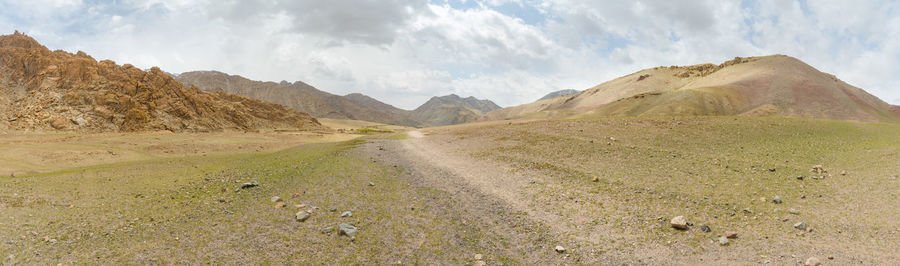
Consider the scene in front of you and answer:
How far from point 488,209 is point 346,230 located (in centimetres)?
429

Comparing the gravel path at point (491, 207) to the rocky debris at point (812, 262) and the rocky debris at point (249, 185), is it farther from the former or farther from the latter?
the rocky debris at point (249, 185)

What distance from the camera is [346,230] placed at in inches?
336

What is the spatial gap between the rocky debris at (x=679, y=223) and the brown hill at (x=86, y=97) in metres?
50.7

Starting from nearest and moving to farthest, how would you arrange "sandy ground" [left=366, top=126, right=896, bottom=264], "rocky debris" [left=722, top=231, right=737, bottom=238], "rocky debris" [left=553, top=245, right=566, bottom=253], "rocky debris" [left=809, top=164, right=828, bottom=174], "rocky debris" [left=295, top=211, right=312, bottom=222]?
"sandy ground" [left=366, top=126, right=896, bottom=264]
"rocky debris" [left=553, top=245, right=566, bottom=253]
"rocky debris" [left=722, top=231, right=737, bottom=238]
"rocky debris" [left=295, top=211, right=312, bottom=222]
"rocky debris" [left=809, top=164, right=828, bottom=174]

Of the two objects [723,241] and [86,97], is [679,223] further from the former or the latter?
[86,97]

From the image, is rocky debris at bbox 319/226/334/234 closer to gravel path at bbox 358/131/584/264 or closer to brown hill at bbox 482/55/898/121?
gravel path at bbox 358/131/584/264

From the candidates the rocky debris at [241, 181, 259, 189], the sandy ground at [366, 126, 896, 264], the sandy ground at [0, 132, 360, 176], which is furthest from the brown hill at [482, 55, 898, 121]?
the sandy ground at [0, 132, 360, 176]

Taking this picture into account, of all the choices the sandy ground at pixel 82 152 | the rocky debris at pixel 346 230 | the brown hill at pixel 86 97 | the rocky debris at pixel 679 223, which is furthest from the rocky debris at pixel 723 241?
the brown hill at pixel 86 97

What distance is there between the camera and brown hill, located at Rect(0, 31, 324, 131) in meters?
36.4

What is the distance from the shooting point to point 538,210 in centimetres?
1054

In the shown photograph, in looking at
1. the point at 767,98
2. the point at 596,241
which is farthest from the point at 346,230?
the point at 767,98

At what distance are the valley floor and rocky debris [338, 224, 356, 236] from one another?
20cm

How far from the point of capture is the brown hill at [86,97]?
119 feet

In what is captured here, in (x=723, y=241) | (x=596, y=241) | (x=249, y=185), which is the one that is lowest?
(x=596, y=241)
